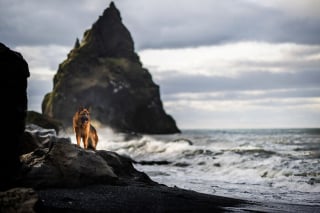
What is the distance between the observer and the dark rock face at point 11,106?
7641 mm

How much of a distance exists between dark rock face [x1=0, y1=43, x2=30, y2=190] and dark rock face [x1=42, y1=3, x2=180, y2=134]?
11065 centimetres

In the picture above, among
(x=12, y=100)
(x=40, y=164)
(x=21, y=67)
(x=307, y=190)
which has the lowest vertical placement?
(x=307, y=190)

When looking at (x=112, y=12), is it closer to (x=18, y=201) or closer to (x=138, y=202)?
(x=138, y=202)

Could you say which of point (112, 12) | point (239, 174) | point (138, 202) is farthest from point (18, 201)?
point (112, 12)

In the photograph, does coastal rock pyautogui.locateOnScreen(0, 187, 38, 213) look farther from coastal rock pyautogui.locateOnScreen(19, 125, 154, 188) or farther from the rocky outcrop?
the rocky outcrop

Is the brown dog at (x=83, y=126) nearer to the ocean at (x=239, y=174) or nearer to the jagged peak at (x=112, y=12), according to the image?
the ocean at (x=239, y=174)

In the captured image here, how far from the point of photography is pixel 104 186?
33.8ft

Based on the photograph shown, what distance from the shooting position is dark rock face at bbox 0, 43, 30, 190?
764cm

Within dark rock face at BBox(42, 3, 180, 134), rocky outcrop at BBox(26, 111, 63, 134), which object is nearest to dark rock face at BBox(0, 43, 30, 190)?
rocky outcrop at BBox(26, 111, 63, 134)

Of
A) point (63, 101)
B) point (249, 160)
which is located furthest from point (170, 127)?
point (249, 160)

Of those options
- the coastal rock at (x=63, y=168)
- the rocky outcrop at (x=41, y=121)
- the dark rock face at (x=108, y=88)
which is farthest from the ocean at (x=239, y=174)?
the dark rock face at (x=108, y=88)

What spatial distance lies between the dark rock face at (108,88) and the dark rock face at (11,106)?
111 m

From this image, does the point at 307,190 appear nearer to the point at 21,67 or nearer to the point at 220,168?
the point at 220,168

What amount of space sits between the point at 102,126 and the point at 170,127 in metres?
23.1
